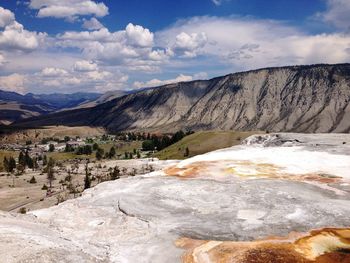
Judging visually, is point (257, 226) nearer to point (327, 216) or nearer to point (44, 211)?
point (327, 216)

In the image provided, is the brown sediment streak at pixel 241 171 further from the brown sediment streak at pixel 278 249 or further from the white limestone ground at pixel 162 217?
Answer: the brown sediment streak at pixel 278 249

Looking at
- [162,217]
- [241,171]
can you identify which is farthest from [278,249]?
[241,171]

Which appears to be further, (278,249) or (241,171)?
(241,171)

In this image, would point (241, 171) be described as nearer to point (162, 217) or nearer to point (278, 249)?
point (162, 217)

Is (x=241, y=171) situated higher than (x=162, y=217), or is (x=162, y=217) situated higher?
(x=241, y=171)

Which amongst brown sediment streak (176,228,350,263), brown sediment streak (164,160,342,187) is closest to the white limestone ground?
brown sediment streak (176,228,350,263)

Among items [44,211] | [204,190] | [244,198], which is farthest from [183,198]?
[44,211]
